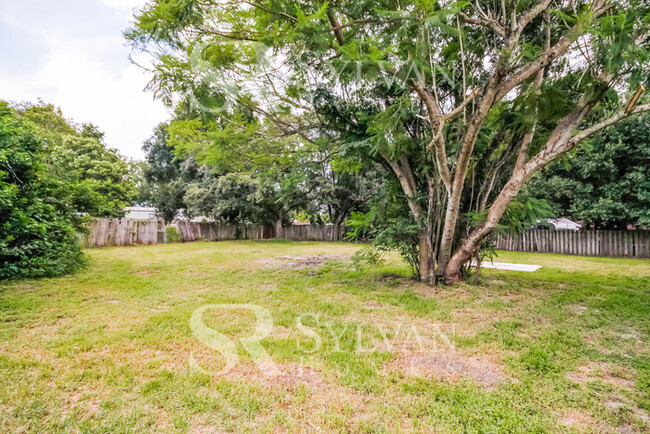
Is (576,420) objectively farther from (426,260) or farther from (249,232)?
(249,232)

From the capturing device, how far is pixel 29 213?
523cm

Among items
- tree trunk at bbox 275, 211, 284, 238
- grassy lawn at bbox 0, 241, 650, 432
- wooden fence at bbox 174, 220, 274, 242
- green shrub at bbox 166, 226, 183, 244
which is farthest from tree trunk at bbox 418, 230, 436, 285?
tree trunk at bbox 275, 211, 284, 238

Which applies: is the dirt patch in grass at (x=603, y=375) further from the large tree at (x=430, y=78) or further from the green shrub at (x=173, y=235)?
the green shrub at (x=173, y=235)

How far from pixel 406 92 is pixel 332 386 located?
4261 mm

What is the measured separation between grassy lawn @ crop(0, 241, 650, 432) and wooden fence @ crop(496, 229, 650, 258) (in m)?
7.92

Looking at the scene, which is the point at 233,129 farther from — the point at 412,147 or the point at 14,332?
the point at 14,332

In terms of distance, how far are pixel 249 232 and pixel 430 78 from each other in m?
15.8

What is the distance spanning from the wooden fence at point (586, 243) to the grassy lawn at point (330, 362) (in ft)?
26.0

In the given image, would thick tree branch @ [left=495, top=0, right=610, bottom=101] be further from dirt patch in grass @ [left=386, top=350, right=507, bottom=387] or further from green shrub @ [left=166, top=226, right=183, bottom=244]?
green shrub @ [left=166, top=226, right=183, bottom=244]

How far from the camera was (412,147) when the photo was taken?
4773 mm

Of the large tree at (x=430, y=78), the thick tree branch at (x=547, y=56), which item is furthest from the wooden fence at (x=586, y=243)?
the thick tree branch at (x=547, y=56)

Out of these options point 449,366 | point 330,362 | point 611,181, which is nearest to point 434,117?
point 449,366

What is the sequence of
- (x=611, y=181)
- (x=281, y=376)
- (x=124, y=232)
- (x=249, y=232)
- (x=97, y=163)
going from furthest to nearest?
(x=249, y=232)
(x=97, y=163)
(x=124, y=232)
(x=611, y=181)
(x=281, y=376)

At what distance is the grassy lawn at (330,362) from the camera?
160 centimetres
